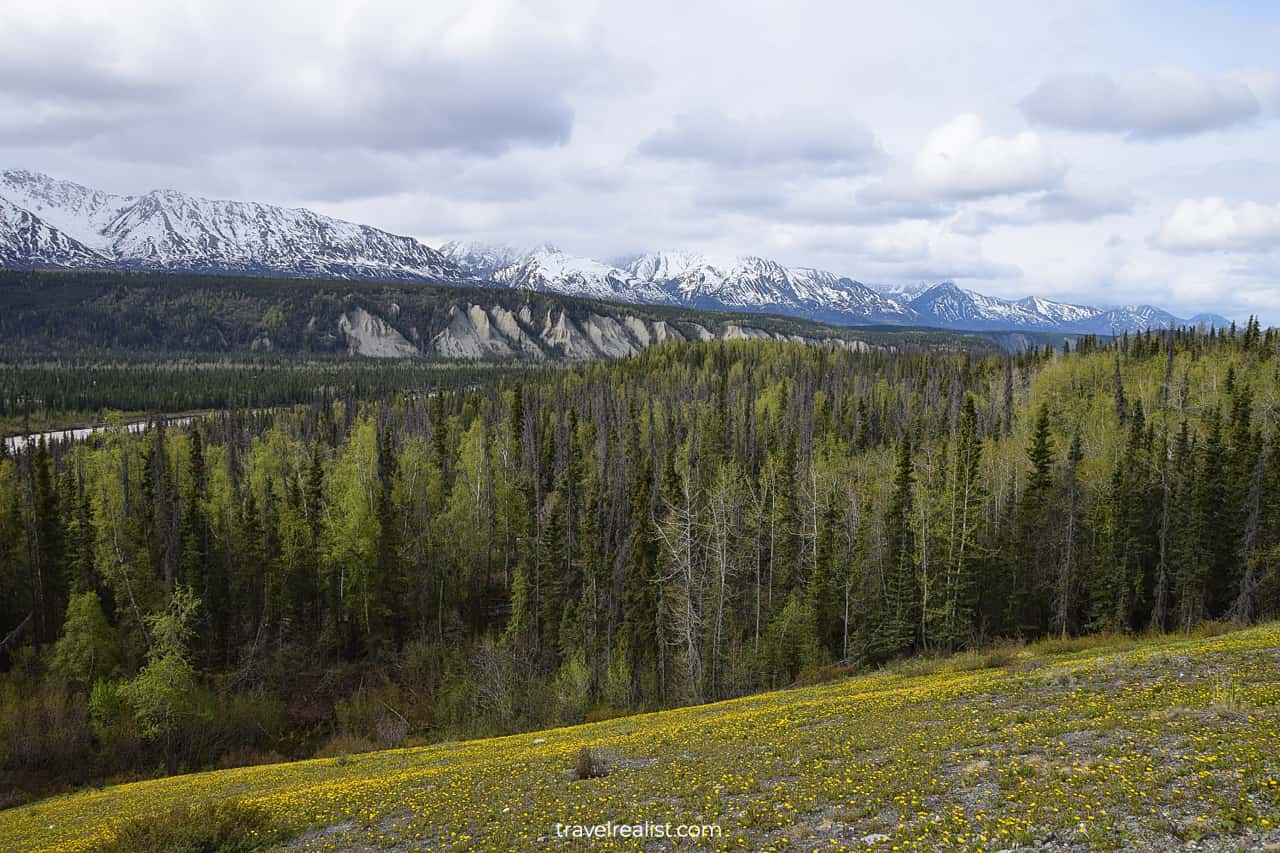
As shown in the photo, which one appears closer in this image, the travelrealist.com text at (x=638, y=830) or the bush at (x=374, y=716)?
the travelrealist.com text at (x=638, y=830)

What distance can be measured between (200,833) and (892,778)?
611 inches

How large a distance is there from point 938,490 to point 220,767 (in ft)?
180

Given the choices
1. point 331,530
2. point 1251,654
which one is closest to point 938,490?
point 1251,654

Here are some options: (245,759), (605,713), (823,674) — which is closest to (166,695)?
(245,759)

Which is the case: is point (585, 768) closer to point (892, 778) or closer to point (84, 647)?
point (892, 778)

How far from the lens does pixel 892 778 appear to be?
47.2 ft

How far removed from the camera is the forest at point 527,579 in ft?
144

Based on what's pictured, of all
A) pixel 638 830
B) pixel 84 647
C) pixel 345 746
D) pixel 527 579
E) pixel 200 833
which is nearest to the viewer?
pixel 638 830

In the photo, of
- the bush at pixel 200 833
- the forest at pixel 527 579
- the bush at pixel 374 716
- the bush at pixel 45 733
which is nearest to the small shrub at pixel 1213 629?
the forest at pixel 527 579

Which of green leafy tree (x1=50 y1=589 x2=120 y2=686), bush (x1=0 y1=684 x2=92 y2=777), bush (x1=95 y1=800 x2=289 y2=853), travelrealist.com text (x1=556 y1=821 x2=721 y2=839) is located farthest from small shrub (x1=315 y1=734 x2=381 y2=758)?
travelrealist.com text (x1=556 y1=821 x2=721 y2=839)

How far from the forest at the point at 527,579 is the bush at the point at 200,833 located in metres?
25.3

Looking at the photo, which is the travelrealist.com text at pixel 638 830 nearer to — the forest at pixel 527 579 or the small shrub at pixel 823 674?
the forest at pixel 527 579

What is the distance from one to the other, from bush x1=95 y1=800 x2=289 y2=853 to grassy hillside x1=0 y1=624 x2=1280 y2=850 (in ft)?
0.90

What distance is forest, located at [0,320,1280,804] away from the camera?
43.8 metres
